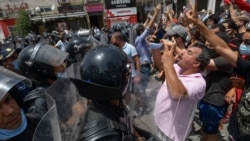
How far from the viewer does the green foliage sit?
2594 centimetres

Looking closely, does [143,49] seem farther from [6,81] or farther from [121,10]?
[121,10]

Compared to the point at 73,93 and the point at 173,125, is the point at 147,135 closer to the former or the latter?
the point at 173,125

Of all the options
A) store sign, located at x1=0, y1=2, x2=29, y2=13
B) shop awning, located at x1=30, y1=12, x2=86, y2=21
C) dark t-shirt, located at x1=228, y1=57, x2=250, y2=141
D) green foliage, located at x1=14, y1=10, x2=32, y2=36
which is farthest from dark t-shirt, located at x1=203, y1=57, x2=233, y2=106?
store sign, located at x1=0, y1=2, x2=29, y2=13

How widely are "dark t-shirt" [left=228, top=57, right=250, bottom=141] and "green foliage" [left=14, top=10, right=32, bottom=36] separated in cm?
2810

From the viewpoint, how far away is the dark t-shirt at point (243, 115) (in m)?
1.82

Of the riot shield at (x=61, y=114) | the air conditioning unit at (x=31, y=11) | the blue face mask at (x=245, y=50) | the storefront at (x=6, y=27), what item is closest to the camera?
the riot shield at (x=61, y=114)

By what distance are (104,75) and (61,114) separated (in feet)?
1.04

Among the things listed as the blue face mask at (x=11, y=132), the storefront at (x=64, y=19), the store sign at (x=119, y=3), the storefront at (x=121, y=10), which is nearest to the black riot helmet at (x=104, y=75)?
the blue face mask at (x=11, y=132)

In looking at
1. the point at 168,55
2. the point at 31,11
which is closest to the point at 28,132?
the point at 168,55

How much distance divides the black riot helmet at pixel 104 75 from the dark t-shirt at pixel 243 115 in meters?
1.15

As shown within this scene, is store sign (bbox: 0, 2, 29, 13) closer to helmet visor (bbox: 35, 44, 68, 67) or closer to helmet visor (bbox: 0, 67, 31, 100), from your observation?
helmet visor (bbox: 35, 44, 68, 67)

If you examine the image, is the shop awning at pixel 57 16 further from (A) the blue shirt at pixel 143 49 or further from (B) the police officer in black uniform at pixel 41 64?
(B) the police officer in black uniform at pixel 41 64

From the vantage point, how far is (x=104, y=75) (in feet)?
4.06

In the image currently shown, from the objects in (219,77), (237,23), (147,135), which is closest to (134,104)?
(147,135)
